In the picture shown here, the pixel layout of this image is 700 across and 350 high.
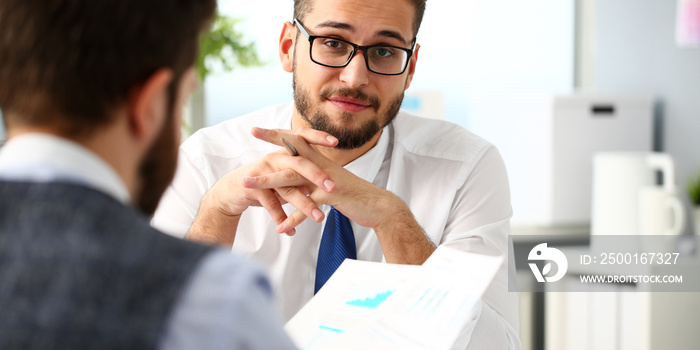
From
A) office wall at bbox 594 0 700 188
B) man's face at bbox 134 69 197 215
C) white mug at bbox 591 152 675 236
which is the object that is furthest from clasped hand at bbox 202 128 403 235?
office wall at bbox 594 0 700 188

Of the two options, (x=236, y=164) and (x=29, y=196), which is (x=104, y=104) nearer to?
(x=29, y=196)

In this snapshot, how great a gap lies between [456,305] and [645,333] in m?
1.54

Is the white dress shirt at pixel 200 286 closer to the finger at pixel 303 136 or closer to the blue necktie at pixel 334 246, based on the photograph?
the finger at pixel 303 136

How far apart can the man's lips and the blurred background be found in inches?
47.1

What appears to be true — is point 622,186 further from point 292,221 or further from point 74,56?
point 74,56

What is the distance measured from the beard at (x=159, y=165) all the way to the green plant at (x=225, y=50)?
1.77m

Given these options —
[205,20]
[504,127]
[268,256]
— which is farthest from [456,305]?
[504,127]

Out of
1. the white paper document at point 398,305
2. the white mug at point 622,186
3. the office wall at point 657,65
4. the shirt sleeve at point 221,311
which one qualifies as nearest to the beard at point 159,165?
the shirt sleeve at point 221,311

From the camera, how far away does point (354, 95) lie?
1345mm

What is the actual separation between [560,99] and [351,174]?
1503 millimetres

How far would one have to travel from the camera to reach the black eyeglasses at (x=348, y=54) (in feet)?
4.39

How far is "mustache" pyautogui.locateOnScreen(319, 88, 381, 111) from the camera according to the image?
4.40ft

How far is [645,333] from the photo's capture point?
2.07 metres
